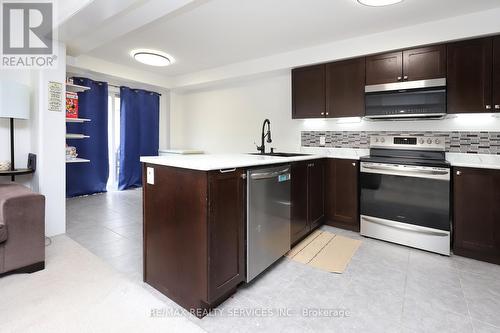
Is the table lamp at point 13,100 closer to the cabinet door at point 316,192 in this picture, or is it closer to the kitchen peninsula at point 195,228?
the kitchen peninsula at point 195,228

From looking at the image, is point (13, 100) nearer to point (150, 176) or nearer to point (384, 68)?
point (150, 176)

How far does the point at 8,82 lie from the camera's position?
8.45 ft

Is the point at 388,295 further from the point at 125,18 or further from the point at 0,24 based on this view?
the point at 0,24

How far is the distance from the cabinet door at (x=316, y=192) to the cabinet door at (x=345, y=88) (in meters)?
0.74

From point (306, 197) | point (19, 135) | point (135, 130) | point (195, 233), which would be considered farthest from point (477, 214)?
point (135, 130)

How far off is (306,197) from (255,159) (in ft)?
3.49

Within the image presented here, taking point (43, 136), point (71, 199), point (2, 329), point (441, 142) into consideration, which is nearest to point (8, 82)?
point (43, 136)

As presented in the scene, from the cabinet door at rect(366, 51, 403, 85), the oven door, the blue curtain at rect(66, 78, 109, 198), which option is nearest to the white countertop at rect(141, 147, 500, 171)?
the oven door

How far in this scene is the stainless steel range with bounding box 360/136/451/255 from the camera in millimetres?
2689

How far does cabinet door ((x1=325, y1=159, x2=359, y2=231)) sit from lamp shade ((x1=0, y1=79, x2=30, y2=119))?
3.55m

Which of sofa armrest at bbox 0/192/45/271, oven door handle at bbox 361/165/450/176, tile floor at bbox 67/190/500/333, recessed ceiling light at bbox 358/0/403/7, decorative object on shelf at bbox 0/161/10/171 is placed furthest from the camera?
decorative object on shelf at bbox 0/161/10/171

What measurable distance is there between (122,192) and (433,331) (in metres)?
5.49

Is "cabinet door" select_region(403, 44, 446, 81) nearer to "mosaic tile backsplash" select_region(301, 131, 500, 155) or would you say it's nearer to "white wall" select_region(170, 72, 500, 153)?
"white wall" select_region(170, 72, 500, 153)

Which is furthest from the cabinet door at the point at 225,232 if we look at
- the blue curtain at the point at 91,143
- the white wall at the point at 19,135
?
the blue curtain at the point at 91,143
